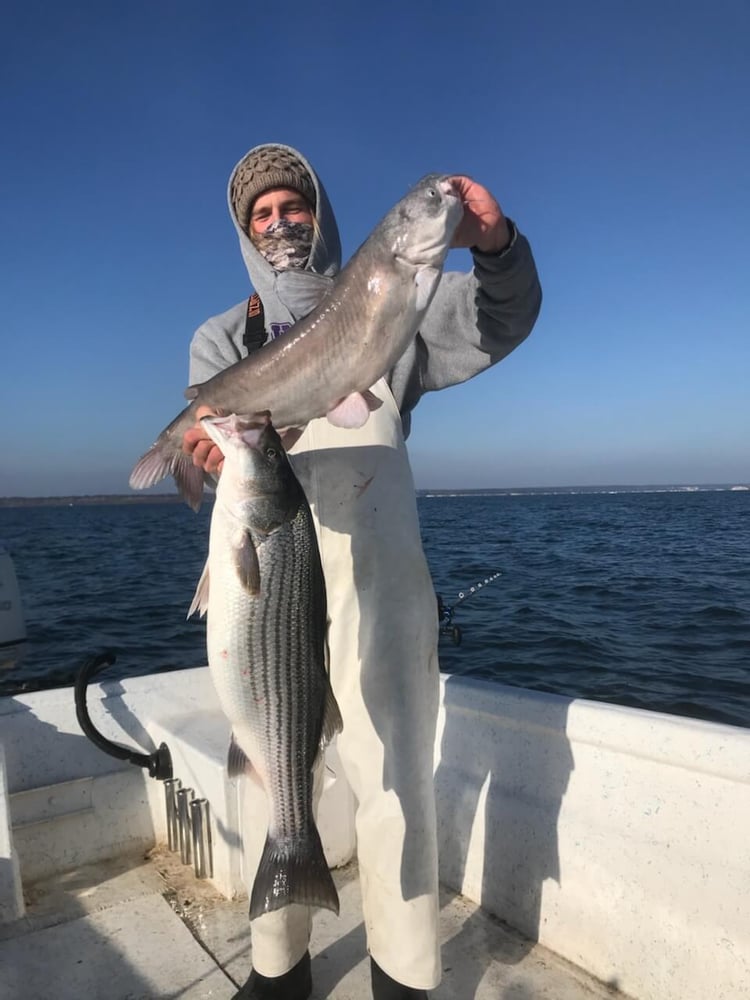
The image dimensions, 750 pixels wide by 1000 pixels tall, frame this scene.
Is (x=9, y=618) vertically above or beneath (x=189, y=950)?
above

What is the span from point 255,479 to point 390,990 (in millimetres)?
2223

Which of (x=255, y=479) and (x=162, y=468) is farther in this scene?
(x=162, y=468)

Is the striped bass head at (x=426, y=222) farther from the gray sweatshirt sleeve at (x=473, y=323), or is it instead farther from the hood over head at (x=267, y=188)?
the hood over head at (x=267, y=188)

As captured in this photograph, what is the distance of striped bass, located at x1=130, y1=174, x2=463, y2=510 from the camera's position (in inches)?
113

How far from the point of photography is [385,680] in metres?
3.09

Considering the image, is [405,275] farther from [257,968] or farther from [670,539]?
[670,539]

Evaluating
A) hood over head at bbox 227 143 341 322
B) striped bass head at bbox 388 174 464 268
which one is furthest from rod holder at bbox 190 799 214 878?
striped bass head at bbox 388 174 464 268

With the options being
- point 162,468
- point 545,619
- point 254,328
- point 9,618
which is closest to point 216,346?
point 254,328

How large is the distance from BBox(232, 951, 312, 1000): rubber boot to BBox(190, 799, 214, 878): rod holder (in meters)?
1.12

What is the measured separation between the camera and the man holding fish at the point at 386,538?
2.92m

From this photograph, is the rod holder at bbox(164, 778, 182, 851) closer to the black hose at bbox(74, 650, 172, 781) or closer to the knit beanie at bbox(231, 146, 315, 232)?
the black hose at bbox(74, 650, 172, 781)

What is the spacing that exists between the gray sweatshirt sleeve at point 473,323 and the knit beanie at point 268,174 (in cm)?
101

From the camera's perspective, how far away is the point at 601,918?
3.62 metres

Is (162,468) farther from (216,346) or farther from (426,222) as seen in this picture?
(426,222)
